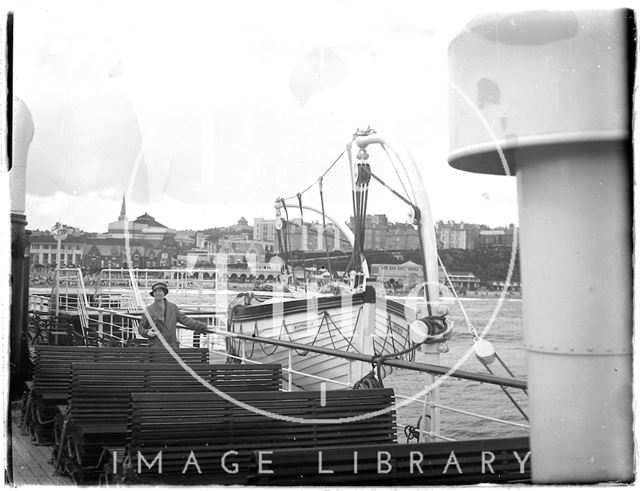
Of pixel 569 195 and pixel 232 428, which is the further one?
pixel 232 428

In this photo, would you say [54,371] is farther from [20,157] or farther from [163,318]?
[20,157]

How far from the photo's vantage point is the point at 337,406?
3850 millimetres

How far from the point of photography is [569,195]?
Answer: 159 cm

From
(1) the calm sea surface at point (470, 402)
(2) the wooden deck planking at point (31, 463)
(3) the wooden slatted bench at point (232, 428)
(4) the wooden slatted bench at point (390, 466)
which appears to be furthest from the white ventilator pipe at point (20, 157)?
(1) the calm sea surface at point (470, 402)

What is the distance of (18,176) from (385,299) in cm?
824

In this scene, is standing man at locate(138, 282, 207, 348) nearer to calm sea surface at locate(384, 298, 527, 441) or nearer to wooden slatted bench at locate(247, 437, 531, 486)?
wooden slatted bench at locate(247, 437, 531, 486)

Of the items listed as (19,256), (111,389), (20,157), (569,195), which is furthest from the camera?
(19,256)

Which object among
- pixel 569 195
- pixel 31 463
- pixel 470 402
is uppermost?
pixel 569 195

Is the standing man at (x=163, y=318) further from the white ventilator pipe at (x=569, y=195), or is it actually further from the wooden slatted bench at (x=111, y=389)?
the white ventilator pipe at (x=569, y=195)

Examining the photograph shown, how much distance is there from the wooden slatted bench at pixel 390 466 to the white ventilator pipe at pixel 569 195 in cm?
81

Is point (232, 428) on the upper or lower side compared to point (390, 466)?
lower

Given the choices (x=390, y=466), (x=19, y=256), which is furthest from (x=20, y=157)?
(x=390, y=466)

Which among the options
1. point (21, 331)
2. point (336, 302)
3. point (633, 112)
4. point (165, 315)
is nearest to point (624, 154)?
point (633, 112)

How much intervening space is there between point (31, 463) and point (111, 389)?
67 centimetres
